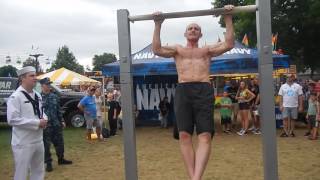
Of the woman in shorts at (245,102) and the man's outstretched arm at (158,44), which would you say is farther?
the woman in shorts at (245,102)

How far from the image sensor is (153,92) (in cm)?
1794

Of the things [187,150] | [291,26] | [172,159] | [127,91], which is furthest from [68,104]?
[291,26]

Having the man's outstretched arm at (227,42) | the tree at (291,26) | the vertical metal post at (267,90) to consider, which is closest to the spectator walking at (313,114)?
the vertical metal post at (267,90)

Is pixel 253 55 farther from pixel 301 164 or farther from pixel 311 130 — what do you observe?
pixel 301 164

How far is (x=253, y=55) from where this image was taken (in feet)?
47.7

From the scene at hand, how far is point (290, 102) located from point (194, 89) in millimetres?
8604

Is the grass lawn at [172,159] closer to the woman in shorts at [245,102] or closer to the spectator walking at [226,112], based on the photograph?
the woman in shorts at [245,102]

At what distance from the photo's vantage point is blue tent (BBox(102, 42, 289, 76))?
47.4ft

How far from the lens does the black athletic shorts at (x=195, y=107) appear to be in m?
5.33

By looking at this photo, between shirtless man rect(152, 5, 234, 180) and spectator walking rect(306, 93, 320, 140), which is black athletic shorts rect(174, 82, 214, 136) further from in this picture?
spectator walking rect(306, 93, 320, 140)

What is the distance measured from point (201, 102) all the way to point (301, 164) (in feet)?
16.1

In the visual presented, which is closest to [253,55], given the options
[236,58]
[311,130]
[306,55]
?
[236,58]

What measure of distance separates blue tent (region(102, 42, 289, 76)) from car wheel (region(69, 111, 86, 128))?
2.63 meters

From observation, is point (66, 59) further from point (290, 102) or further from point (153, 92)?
point (290, 102)
